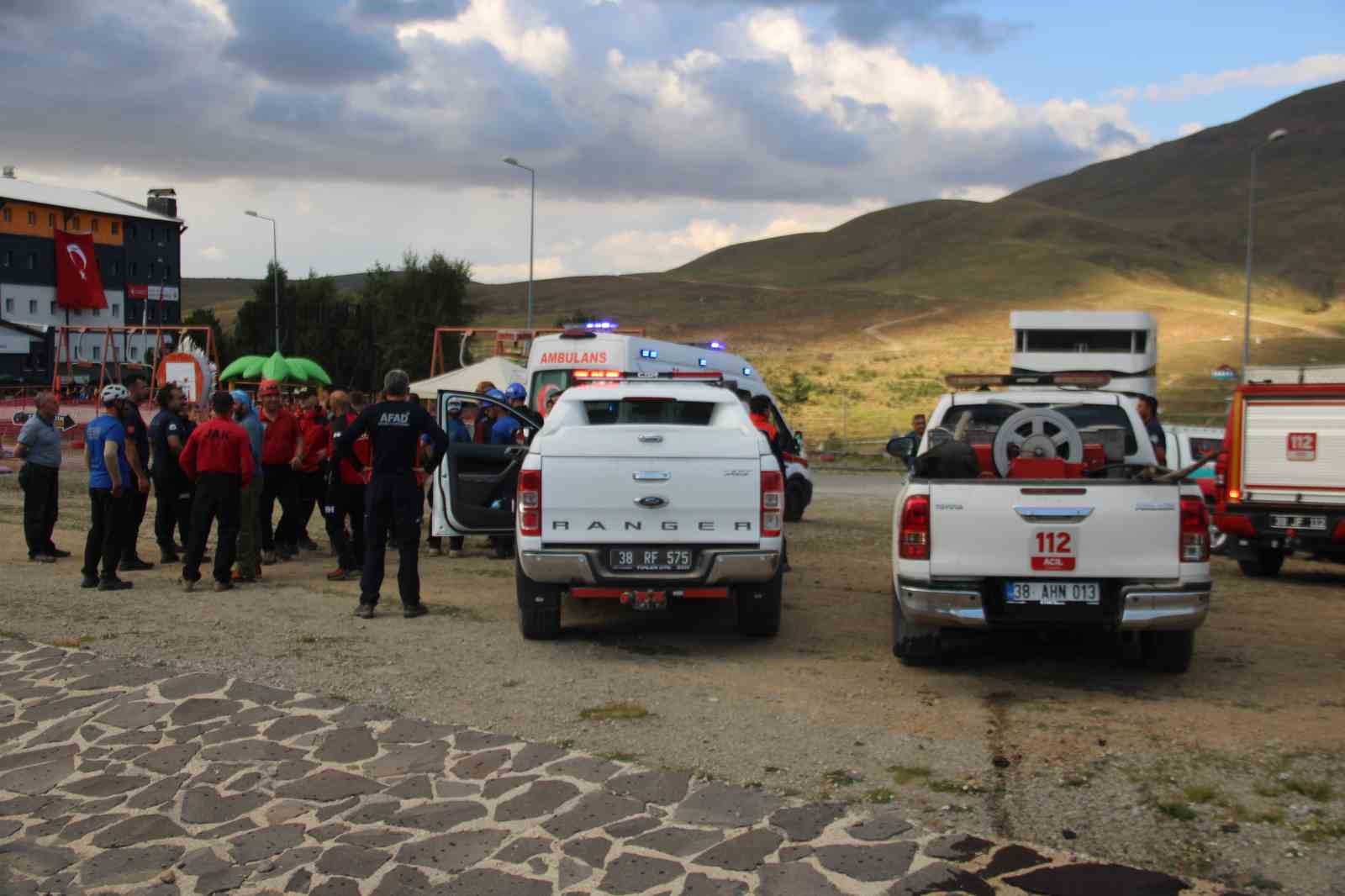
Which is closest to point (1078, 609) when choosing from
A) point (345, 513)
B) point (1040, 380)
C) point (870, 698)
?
point (870, 698)

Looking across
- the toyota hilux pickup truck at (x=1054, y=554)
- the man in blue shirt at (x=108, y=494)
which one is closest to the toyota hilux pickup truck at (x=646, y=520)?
the toyota hilux pickup truck at (x=1054, y=554)

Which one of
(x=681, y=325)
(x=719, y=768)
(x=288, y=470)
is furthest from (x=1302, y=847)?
(x=681, y=325)

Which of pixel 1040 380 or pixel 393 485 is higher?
pixel 1040 380

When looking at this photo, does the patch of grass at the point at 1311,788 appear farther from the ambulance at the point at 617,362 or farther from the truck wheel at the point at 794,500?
the truck wheel at the point at 794,500

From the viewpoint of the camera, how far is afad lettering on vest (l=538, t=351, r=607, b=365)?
17047 millimetres

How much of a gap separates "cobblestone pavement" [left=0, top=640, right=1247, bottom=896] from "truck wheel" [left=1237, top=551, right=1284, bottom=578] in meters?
10.0

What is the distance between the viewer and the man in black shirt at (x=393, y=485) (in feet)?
32.9

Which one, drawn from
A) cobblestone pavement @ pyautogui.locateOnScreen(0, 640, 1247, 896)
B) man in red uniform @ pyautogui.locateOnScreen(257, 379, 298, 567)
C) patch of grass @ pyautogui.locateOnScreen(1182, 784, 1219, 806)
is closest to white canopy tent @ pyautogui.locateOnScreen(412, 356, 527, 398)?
man in red uniform @ pyautogui.locateOnScreen(257, 379, 298, 567)

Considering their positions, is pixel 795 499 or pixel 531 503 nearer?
pixel 531 503

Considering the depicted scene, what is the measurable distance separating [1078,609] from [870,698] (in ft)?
→ 4.42

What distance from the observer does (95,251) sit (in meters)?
90.4

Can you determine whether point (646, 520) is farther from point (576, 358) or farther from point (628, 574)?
point (576, 358)

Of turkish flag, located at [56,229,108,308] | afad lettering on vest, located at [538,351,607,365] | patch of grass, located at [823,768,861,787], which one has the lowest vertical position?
patch of grass, located at [823,768,861,787]

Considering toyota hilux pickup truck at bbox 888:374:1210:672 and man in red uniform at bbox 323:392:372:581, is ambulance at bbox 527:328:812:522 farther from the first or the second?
toyota hilux pickup truck at bbox 888:374:1210:672
